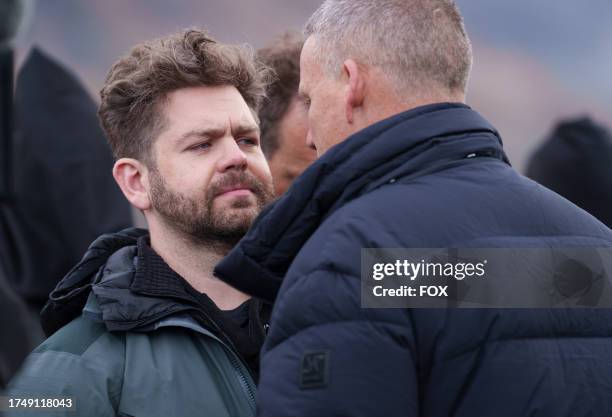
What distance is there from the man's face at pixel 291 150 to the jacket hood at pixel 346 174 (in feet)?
Result: 5.29

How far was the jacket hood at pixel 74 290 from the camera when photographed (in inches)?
108

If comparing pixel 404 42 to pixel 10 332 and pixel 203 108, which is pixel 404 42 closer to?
pixel 203 108

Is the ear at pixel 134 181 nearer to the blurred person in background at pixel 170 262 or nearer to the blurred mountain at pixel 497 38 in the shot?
the blurred person in background at pixel 170 262

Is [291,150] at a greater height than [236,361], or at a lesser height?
greater

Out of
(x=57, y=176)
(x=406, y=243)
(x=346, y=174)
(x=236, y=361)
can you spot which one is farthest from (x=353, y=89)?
(x=57, y=176)

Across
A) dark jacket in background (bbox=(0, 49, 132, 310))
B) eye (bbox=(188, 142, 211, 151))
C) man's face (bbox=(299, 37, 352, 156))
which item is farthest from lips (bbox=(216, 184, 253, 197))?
dark jacket in background (bbox=(0, 49, 132, 310))

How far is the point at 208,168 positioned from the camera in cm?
295

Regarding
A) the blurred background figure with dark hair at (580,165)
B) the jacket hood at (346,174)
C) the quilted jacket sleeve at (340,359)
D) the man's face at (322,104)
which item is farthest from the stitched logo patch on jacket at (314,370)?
the blurred background figure with dark hair at (580,165)

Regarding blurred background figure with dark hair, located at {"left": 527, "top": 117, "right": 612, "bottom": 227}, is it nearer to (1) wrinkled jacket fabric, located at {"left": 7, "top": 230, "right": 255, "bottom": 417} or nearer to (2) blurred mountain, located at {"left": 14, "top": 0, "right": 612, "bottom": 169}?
(2) blurred mountain, located at {"left": 14, "top": 0, "right": 612, "bottom": 169}

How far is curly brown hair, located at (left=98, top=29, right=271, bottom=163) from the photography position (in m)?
3.05

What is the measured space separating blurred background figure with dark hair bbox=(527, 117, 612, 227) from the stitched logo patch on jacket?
Answer: 250 centimetres

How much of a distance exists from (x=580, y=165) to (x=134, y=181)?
6.31ft

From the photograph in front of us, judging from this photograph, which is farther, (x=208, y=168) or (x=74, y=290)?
(x=208, y=168)

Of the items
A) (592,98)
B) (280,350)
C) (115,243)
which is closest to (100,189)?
(115,243)
